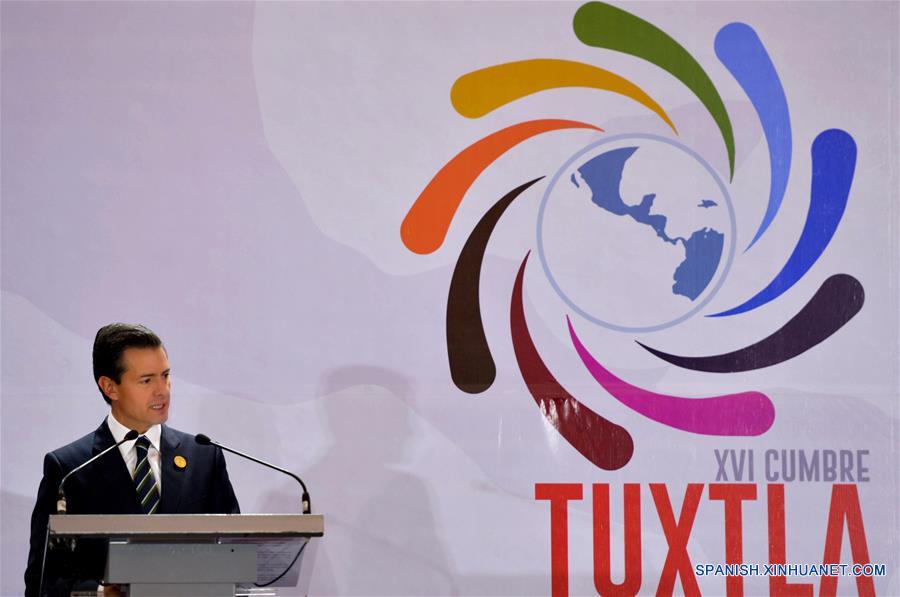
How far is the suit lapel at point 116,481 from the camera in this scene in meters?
3.36

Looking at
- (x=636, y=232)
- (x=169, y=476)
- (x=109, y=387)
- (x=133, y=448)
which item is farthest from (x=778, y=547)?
(x=109, y=387)

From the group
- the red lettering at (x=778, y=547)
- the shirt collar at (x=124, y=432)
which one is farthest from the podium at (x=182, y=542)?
the red lettering at (x=778, y=547)

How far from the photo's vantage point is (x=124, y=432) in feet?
11.5

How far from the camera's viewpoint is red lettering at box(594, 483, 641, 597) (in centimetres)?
430

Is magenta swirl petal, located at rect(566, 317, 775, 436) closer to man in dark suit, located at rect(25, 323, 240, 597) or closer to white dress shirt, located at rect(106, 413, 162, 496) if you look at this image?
man in dark suit, located at rect(25, 323, 240, 597)

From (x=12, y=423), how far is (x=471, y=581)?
5.90 ft

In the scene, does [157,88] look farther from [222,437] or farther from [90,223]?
[222,437]

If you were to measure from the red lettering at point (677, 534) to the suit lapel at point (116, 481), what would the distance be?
1.96 meters

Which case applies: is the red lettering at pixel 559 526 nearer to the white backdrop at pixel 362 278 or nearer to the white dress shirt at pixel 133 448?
the white backdrop at pixel 362 278

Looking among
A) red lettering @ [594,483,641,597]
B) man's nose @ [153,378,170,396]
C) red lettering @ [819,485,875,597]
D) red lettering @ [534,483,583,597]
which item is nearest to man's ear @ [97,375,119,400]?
man's nose @ [153,378,170,396]

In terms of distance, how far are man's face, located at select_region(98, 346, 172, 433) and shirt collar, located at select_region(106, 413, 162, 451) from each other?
0.05ft

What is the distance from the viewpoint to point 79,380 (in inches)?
169

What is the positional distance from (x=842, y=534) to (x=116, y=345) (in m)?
2.75

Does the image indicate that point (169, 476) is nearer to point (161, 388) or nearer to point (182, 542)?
point (161, 388)
